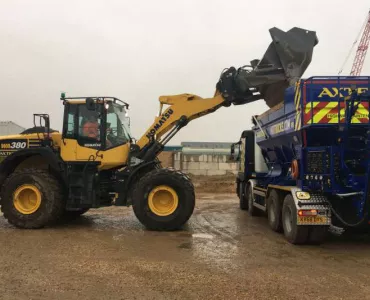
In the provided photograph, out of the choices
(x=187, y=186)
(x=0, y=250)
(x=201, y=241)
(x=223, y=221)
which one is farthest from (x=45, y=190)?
(x=223, y=221)

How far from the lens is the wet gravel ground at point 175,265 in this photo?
4844 mm

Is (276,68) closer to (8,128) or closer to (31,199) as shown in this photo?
(31,199)

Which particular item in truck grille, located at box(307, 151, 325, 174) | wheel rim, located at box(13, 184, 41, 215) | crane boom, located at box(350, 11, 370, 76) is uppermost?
crane boom, located at box(350, 11, 370, 76)

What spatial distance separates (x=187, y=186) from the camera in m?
8.89

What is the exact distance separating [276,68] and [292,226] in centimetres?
379

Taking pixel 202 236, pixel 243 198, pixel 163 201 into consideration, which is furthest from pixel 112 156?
pixel 243 198

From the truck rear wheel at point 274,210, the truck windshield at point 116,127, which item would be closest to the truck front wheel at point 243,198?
the truck rear wheel at point 274,210

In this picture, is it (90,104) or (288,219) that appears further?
(90,104)

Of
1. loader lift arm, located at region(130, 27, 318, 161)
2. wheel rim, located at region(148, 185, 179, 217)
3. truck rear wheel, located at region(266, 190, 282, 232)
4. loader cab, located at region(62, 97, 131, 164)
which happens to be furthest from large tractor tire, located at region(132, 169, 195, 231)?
truck rear wheel, located at region(266, 190, 282, 232)

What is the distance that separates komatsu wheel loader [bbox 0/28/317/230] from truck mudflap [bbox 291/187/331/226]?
2514 millimetres

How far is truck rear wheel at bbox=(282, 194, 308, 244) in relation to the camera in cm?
738

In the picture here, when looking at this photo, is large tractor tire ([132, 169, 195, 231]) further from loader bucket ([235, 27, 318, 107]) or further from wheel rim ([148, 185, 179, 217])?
loader bucket ([235, 27, 318, 107])

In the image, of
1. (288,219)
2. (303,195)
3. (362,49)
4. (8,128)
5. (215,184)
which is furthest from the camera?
(362,49)

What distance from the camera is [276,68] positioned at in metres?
9.31
